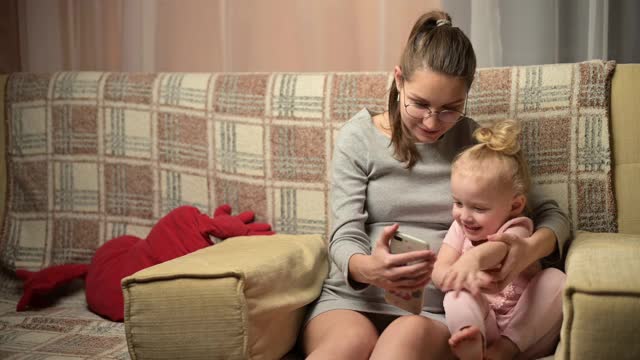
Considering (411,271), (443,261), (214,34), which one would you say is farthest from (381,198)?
(214,34)

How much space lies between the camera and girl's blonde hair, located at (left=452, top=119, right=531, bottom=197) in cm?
152

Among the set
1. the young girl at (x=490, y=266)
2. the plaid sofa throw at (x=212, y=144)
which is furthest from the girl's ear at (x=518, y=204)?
the plaid sofa throw at (x=212, y=144)

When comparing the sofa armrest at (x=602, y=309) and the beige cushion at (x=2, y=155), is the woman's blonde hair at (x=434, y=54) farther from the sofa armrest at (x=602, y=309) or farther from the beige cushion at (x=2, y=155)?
the beige cushion at (x=2, y=155)

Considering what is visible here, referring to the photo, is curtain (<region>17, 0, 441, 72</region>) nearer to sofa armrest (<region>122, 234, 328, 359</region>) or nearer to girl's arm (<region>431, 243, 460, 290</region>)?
girl's arm (<region>431, 243, 460, 290</region>)

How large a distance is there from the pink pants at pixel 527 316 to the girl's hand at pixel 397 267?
88 mm

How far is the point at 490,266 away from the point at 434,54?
17.1 inches

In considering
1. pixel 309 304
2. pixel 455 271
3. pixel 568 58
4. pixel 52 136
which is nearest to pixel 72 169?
pixel 52 136

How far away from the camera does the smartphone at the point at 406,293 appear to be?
1416mm

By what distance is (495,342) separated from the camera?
1.49m

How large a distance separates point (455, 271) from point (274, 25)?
130cm

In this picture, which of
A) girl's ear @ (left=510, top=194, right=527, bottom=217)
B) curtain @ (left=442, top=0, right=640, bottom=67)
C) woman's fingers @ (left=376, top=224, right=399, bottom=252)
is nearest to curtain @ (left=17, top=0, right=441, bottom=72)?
curtain @ (left=442, top=0, right=640, bottom=67)

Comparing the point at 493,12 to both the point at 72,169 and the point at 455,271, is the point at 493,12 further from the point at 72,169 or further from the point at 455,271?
the point at 72,169

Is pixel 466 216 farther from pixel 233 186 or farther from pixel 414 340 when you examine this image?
pixel 233 186

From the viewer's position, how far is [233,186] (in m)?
2.03
